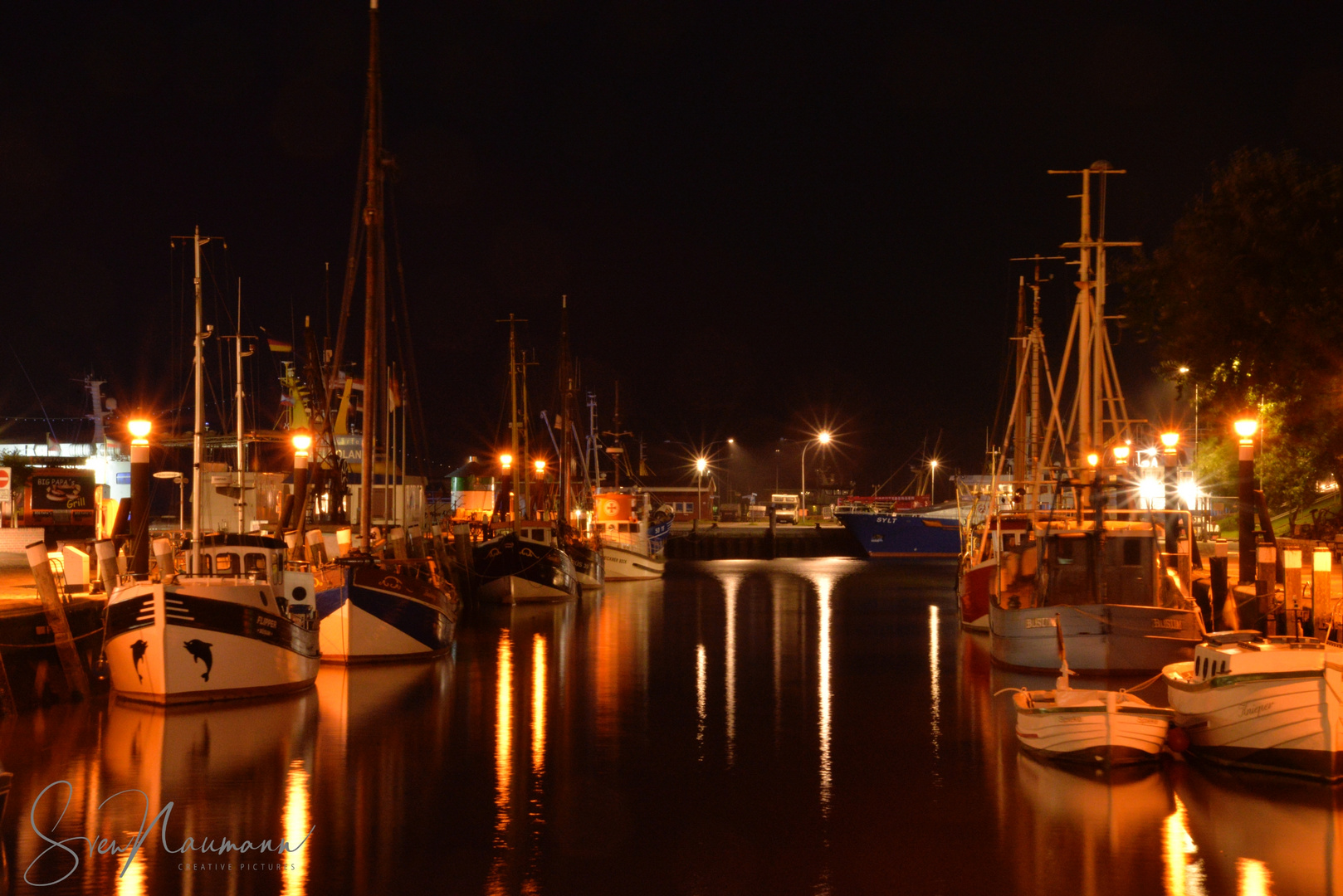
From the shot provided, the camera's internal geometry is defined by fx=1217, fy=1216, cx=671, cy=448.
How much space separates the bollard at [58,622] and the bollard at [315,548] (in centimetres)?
784

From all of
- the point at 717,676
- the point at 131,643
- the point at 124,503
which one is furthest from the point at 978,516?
the point at 131,643

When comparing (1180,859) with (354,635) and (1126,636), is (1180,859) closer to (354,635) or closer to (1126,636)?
(1126,636)

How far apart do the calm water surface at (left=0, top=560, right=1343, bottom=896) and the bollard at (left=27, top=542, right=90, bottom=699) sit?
99 cm

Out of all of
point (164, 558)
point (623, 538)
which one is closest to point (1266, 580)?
point (164, 558)

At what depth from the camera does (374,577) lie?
89.9 ft

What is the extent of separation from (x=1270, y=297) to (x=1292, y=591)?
7.02m

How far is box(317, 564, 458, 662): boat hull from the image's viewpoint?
89.8ft

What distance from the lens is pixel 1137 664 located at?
2386 cm

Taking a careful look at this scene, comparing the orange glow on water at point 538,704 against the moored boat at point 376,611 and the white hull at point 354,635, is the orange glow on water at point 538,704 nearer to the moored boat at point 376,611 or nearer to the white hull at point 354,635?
the moored boat at point 376,611

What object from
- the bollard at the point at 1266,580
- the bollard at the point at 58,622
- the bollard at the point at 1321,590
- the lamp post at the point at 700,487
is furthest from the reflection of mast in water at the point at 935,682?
the lamp post at the point at 700,487

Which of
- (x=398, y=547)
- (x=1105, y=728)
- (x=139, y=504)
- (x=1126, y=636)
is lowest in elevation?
(x=1105, y=728)

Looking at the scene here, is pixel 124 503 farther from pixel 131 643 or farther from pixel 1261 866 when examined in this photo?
pixel 1261 866

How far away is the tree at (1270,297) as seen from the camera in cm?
2827

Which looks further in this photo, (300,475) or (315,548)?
(300,475)
